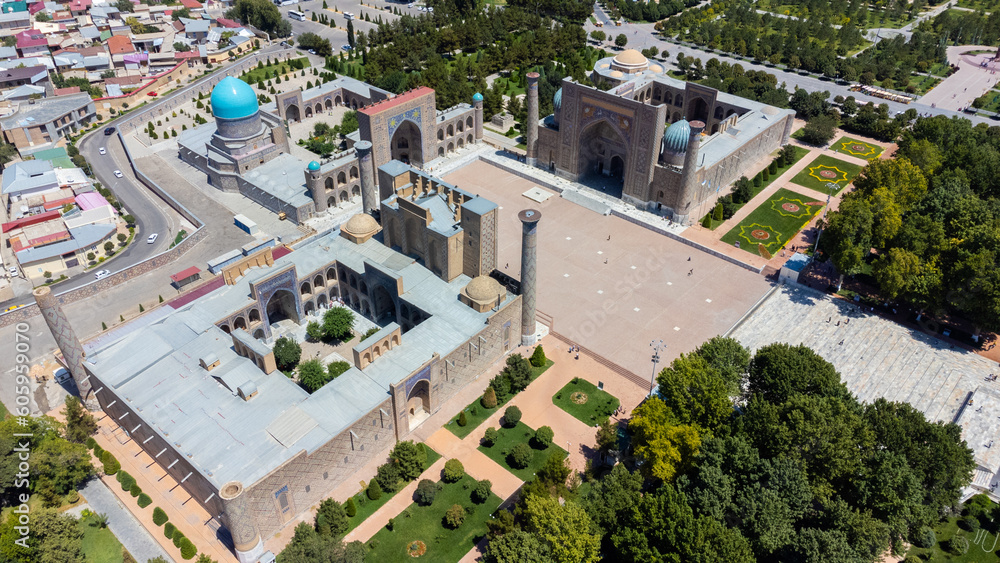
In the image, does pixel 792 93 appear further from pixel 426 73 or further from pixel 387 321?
pixel 387 321

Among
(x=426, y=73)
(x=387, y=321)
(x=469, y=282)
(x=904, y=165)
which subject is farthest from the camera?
(x=426, y=73)

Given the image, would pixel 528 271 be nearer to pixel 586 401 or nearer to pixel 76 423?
pixel 586 401

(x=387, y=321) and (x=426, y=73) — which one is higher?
(x=426, y=73)

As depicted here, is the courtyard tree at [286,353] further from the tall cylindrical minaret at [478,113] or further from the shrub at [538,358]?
the tall cylindrical minaret at [478,113]

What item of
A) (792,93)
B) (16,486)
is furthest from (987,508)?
(792,93)

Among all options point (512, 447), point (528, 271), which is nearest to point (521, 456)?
point (512, 447)

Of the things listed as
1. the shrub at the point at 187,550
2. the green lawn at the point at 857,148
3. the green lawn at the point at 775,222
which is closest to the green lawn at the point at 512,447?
the shrub at the point at 187,550
